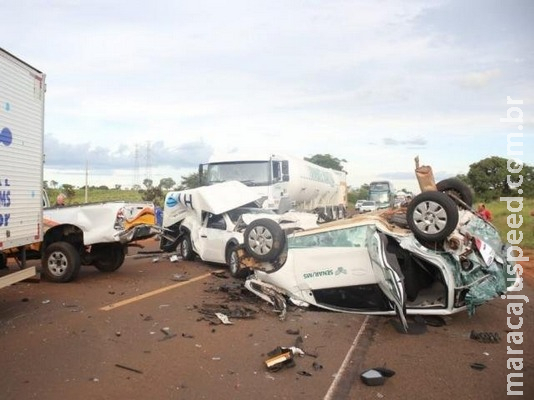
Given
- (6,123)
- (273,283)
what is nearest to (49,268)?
(6,123)

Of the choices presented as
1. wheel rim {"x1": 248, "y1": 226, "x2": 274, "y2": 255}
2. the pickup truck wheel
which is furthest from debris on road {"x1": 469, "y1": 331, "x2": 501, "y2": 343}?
the pickup truck wheel

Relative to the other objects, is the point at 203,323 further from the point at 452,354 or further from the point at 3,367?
the point at 452,354

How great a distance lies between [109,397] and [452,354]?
3.67m

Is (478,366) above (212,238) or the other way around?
the other way around

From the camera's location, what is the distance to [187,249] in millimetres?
13172

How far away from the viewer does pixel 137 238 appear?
400 inches

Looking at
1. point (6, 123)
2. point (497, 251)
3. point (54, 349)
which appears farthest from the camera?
point (497, 251)

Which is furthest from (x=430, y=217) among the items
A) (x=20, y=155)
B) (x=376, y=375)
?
(x=20, y=155)

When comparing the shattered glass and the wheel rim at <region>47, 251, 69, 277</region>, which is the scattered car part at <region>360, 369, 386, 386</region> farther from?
the wheel rim at <region>47, 251, 69, 277</region>

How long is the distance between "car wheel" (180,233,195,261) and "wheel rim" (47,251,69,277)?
12.8 feet

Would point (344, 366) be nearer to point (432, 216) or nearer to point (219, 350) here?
point (219, 350)

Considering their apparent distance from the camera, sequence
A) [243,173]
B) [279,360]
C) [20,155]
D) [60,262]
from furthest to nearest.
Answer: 1. [243,173]
2. [60,262]
3. [20,155]
4. [279,360]

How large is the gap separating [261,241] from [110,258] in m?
4.66

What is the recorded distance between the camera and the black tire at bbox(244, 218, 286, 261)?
779cm
